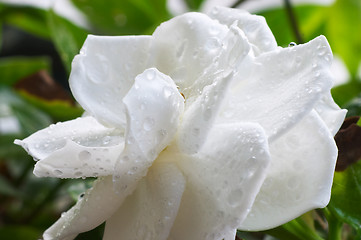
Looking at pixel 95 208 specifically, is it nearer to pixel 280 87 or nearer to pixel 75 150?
pixel 75 150

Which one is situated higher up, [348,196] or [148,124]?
[148,124]

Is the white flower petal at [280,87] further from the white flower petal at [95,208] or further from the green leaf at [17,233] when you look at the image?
the green leaf at [17,233]

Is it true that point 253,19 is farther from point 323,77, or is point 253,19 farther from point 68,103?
point 68,103

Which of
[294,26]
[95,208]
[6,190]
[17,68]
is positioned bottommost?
[6,190]

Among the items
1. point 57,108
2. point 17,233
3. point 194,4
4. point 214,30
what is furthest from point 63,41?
point 194,4

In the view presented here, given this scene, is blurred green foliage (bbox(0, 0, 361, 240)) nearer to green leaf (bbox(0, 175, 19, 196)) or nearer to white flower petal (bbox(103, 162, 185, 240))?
green leaf (bbox(0, 175, 19, 196))

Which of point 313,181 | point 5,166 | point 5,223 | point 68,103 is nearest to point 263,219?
point 313,181
